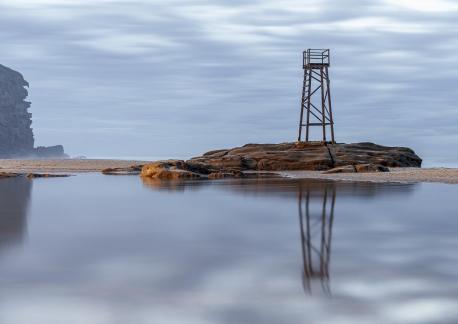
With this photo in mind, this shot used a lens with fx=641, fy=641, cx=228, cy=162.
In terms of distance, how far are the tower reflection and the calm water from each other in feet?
0.06

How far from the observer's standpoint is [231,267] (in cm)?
629

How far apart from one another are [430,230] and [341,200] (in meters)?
5.94

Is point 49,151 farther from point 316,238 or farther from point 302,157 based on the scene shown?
point 316,238

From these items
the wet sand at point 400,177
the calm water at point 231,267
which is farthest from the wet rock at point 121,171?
the calm water at point 231,267

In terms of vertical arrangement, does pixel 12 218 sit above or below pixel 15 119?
below

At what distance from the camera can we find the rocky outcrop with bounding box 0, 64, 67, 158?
147875mm

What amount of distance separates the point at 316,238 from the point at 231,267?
2426 millimetres

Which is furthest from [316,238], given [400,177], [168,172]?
[168,172]

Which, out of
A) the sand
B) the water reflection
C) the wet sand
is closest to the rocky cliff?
the sand

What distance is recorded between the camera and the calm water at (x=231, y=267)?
15.1 feet

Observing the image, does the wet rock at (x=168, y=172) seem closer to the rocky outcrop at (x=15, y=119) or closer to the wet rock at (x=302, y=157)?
the wet rock at (x=302, y=157)

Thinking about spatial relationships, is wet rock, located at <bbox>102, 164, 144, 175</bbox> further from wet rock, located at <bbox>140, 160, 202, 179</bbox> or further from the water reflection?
the water reflection

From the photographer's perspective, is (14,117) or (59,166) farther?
(14,117)

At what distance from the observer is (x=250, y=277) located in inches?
227
